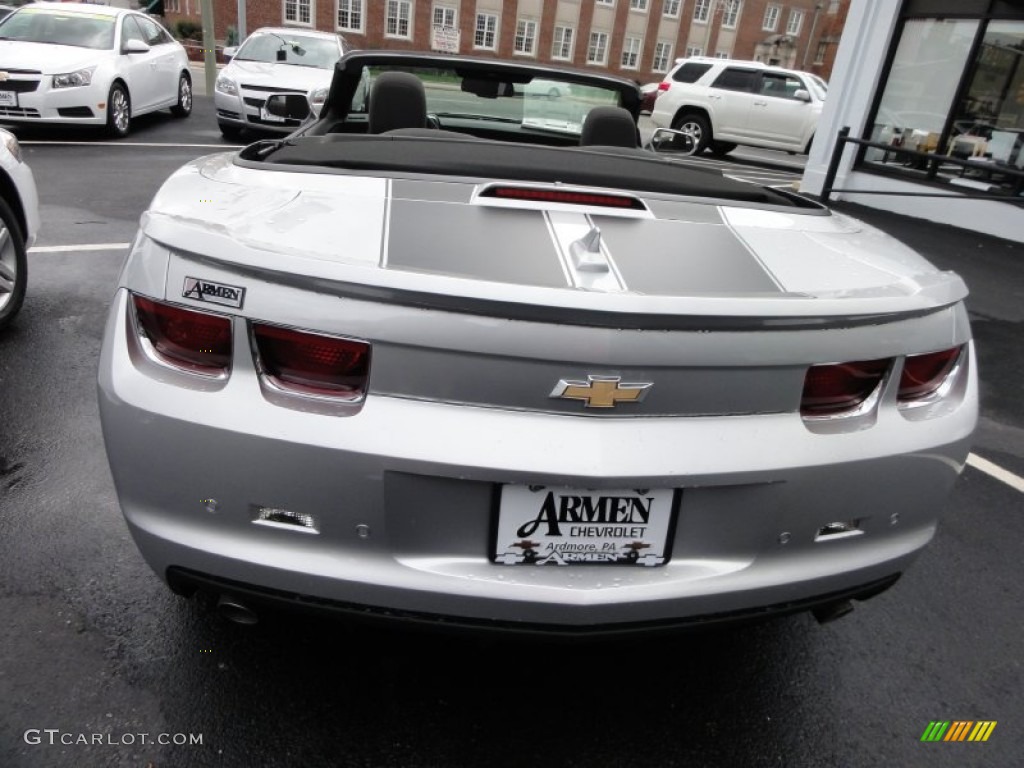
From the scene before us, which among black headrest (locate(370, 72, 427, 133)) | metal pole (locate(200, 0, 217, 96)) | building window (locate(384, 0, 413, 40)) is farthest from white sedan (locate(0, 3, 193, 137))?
building window (locate(384, 0, 413, 40))

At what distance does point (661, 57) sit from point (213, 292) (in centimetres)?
6060

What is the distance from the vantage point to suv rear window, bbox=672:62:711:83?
14.8 meters

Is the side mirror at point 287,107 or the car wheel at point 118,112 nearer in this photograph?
the side mirror at point 287,107

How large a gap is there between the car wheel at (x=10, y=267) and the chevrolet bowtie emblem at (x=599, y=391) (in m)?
3.59

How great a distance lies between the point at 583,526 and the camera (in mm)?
1569

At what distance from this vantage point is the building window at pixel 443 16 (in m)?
50.8

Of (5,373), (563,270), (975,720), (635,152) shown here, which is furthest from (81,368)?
(975,720)

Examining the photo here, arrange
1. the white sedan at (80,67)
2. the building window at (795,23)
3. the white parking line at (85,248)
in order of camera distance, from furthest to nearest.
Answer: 1. the building window at (795,23)
2. the white sedan at (80,67)
3. the white parking line at (85,248)

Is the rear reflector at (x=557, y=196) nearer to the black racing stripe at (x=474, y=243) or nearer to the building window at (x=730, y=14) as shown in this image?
the black racing stripe at (x=474, y=243)

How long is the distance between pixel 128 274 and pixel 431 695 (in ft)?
4.08

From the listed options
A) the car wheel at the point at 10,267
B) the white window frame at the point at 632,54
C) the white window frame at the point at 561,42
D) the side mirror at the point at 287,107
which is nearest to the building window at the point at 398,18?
the white window frame at the point at 561,42

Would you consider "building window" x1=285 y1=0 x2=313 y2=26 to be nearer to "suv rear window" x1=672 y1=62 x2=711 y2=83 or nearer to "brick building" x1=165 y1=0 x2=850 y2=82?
"brick building" x1=165 y1=0 x2=850 y2=82

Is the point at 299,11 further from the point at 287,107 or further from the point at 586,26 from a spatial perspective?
the point at 287,107

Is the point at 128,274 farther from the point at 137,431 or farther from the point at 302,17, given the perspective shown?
the point at 302,17
